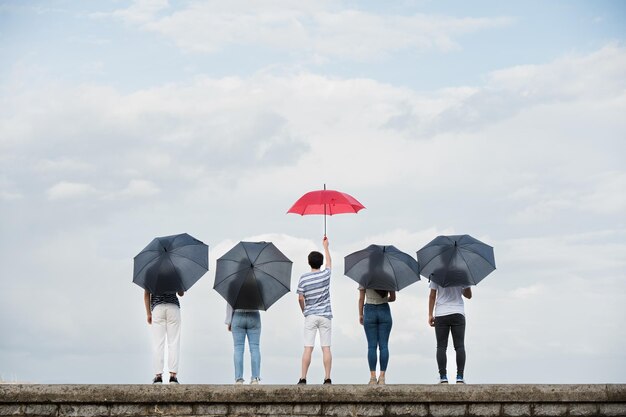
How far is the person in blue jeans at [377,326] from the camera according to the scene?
17438 mm

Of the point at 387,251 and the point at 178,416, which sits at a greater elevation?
the point at 387,251

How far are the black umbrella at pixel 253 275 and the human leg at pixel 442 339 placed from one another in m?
1.98

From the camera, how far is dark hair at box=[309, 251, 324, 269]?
17.2m

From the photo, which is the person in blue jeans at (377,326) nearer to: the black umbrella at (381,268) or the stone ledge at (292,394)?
the black umbrella at (381,268)

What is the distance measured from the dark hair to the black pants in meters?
1.64

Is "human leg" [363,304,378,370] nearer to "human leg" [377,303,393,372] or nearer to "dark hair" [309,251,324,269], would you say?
"human leg" [377,303,393,372]

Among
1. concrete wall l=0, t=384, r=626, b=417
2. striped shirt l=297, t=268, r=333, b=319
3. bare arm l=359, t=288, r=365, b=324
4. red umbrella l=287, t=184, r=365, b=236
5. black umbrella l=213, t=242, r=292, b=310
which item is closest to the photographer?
concrete wall l=0, t=384, r=626, b=417

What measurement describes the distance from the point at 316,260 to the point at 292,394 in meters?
1.69

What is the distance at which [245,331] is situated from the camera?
17.6 m

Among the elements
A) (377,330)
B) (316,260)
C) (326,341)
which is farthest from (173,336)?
(377,330)

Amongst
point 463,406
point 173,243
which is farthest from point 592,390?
point 173,243

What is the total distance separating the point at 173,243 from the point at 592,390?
552 centimetres

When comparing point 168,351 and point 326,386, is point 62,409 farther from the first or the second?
point 326,386

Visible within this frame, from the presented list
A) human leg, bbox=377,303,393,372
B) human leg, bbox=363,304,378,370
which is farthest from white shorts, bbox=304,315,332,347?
human leg, bbox=377,303,393,372
